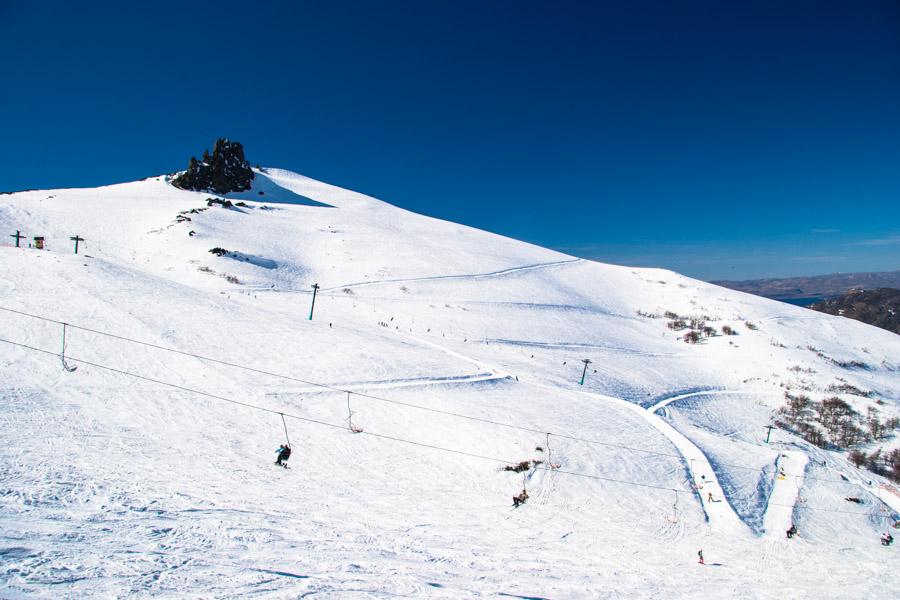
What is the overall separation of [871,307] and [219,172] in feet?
591

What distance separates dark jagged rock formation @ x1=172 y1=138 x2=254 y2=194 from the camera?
293 feet

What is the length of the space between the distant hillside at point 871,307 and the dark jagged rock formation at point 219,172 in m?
152

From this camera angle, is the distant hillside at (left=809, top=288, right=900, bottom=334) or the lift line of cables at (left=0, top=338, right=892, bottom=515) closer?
the lift line of cables at (left=0, top=338, right=892, bottom=515)

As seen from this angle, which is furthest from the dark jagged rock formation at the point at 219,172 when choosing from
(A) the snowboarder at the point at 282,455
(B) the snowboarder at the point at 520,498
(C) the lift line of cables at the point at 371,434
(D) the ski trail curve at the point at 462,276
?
(B) the snowboarder at the point at 520,498

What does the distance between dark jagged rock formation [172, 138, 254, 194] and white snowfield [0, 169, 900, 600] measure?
40.7 m

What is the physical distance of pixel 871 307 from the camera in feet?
409

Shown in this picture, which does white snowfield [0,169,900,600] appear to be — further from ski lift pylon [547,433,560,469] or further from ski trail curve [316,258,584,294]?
ski trail curve [316,258,584,294]

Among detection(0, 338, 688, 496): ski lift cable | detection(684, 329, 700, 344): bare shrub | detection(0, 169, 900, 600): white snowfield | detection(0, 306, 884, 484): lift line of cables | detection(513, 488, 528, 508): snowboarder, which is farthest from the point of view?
detection(684, 329, 700, 344): bare shrub

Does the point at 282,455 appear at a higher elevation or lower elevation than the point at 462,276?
lower

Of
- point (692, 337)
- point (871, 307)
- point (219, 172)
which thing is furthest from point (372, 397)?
point (871, 307)

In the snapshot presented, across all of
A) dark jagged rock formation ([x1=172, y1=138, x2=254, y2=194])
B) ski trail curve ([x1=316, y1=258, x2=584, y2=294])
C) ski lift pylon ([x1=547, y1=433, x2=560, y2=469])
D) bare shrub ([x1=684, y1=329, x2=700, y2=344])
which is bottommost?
ski lift pylon ([x1=547, y1=433, x2=560, y2=469])

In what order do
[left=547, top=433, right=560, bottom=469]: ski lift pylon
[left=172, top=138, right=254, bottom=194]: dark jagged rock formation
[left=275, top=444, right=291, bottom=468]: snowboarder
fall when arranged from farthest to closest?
[left=172, top=138, right=254, bottom=194]: dark jagged rock formation
[left=547, top=433, right=560, bottom=469]: ski lift pylon
[left=275, top=444, right=291, bottom=468]: snowboarder

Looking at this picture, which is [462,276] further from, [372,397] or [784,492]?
[784,492]

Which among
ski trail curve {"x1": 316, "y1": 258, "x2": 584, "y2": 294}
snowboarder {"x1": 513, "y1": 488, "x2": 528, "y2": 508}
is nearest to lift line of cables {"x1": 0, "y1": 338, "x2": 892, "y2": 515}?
snowboarder {"x1": 513, "y1": 488, "x2": 528, "y2": 508}
